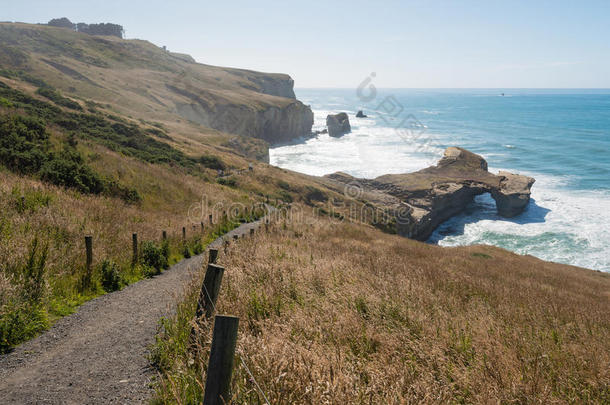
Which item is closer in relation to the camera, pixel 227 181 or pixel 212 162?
pixel 227 181

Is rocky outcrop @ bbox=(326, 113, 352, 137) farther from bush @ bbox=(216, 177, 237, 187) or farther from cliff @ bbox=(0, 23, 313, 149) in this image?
bush @ bbox=(216, 177, 237, 187)

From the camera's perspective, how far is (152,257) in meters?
11.5

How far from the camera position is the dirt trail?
4.45 metres

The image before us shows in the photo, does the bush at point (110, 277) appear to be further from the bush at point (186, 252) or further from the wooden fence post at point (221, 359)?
the wooden fence post at point (221, 359)

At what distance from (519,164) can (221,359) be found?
261 feet

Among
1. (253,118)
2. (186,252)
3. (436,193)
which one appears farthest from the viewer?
(253,118)

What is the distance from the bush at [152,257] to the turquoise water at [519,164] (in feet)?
103

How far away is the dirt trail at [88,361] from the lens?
4.45 metres

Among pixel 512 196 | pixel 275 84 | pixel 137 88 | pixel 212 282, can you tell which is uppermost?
pixel 275 84

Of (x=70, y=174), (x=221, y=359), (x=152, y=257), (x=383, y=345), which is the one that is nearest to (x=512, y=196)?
(x=152, y=257)

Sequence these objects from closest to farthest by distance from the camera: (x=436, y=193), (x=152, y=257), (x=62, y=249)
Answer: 1. (x=62, y=249)
2. (x=152, y=257)
3. (x=436, y=193)

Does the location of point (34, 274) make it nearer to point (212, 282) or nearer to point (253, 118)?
point (212, 282)

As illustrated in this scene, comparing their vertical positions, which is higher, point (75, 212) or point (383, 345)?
point (383, 345)

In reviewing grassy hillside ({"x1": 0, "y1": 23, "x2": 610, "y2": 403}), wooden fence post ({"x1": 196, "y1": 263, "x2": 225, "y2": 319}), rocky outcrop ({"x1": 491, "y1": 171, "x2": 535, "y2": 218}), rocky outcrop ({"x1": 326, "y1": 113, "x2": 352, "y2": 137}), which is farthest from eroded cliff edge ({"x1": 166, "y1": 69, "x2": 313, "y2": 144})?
Result: wooden fence post ({"x1": 196, "y1": 263, "x2": 225, "y2": 319})
